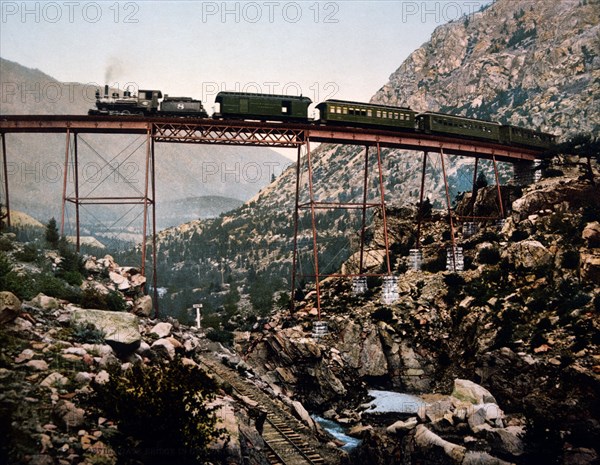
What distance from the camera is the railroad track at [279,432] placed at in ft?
53.1

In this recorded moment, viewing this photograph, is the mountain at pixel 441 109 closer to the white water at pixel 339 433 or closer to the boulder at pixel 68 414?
the white water at pixel 339 433

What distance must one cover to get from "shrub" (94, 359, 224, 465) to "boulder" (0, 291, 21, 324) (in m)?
3.61

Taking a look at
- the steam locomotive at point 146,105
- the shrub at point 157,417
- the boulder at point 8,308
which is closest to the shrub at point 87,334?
the boulder at point 8,308

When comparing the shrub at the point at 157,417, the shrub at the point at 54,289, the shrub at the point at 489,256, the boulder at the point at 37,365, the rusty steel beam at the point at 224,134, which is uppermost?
the rusty steel beam at the point at 224,134

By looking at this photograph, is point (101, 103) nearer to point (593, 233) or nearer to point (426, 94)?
point (593, 233)

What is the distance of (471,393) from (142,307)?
635 inches

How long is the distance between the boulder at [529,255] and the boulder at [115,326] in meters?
25.1

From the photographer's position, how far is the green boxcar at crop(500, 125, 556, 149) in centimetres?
4281

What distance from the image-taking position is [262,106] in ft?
100

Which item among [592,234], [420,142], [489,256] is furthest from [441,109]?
[592,234]

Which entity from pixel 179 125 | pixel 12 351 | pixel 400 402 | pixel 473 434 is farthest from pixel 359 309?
pixel 12 351

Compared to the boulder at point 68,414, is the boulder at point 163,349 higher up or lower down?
higher up

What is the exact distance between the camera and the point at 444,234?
4416 centimetres

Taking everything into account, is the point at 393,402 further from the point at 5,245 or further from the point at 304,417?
the point at 5,245
